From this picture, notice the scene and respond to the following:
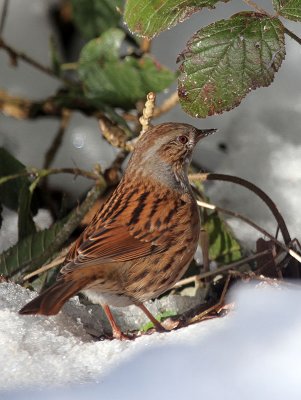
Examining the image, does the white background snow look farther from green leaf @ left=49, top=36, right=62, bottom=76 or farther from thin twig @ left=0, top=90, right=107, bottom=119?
green leaf @ left=49, top=36, right=62, bottom=76

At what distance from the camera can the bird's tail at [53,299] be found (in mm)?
2535

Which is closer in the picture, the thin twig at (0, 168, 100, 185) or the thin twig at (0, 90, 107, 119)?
the thin twig at (0, 168, 100, 185)

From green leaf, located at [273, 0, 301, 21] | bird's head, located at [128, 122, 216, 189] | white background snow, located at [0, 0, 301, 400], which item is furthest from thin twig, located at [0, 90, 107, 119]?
green leaf, located at [273, 0, 301, 21]

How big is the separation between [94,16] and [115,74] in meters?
0.37

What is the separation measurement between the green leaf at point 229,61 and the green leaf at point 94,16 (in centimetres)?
139

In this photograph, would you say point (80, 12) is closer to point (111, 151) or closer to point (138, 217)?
point (111, 151)

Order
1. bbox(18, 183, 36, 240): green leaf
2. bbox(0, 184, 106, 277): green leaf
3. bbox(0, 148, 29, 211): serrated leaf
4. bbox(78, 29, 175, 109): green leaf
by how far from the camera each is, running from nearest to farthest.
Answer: bbox(0, 184, 106, 277): green leaf < bbox(18, 183, 36, 240): green leaf < bbox(0, 148, 29, 211): serrated leaf < bbox(78, 29, 175, 109): green leaf

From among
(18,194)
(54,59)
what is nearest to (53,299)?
(18,194)

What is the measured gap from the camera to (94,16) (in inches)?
168

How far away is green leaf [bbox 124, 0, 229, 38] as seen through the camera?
2840 millimetres

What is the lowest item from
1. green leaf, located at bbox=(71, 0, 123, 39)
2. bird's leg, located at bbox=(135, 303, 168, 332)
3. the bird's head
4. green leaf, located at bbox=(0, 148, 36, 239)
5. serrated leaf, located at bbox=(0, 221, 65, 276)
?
serrated leaf, located at bbox=(0, 221, 65, 276)

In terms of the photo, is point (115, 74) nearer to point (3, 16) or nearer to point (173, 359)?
point (3, 16)

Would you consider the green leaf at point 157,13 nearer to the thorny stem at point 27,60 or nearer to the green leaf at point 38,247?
the green leaf at point 38,247

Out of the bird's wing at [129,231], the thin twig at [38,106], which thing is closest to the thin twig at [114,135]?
the thin twig at [38,106]
